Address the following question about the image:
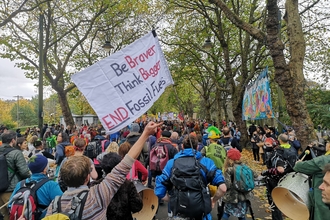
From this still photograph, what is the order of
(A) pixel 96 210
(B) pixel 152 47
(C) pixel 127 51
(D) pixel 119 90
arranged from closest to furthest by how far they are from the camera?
(A) pixel 96 210, (D) pixel 119 90, (C) pixel 127 51, (B) pixel 152 47

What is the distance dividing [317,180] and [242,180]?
6.53ft

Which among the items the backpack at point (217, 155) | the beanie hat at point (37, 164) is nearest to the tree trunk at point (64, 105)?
the backpack at point (217, 155)

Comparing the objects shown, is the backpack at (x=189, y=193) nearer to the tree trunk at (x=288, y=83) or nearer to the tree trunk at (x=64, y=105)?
the tree trunk at (x=288, y=83)

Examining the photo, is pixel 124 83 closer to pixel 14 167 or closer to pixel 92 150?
pixel 14 167

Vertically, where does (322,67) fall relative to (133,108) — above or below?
above

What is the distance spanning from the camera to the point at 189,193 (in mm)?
3301

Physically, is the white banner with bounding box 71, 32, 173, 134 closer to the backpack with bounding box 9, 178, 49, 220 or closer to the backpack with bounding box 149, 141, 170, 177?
the backpack with bounding box 9, 178, 49, 220

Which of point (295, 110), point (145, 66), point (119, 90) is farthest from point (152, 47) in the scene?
point (295, 110)

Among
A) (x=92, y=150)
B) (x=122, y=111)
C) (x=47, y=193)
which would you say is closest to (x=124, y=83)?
(x=122, y=111)

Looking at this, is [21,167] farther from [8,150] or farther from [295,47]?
[295,47]

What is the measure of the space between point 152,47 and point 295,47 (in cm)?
480

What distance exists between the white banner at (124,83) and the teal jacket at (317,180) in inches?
72.9

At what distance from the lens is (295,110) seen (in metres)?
6.51

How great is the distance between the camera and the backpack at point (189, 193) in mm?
3281
